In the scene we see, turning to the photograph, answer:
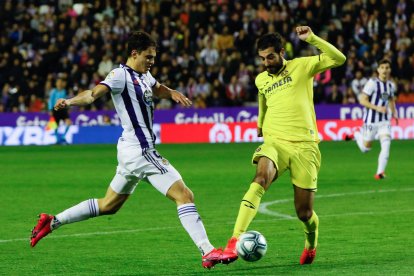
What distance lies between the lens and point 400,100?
103 ft

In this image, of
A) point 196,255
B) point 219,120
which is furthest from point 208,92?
point 196,255

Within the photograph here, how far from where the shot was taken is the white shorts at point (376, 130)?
1897 cm

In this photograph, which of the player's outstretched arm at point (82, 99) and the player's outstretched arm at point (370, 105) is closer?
the player's outstretched arm at point (82, 99)

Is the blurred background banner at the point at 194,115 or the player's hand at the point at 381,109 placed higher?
the player's hand at the point at 381,109

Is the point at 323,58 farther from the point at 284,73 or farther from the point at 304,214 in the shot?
the point at 304,214

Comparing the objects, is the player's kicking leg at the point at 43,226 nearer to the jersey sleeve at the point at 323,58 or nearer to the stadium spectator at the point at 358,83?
the jersey sleeve at the point at 323,58

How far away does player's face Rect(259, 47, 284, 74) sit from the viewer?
30.7 ft

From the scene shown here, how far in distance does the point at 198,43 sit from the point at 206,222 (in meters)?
21.3

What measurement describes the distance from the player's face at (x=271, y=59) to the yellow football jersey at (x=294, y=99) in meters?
0.11

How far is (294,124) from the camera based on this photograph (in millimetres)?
9508

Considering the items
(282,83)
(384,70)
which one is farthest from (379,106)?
(282,83)

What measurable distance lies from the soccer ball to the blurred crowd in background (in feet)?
75.3

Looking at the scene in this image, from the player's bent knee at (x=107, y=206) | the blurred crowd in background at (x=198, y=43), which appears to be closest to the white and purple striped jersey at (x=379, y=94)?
the player's bent knee at (x=107, y=206)

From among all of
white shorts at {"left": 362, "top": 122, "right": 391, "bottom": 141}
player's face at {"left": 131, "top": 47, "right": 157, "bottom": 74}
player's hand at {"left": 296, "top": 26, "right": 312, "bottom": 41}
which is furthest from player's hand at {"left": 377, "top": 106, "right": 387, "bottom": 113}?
player's face at {"left": 131, "top": 47, "right": 157, "bottom": 74}
